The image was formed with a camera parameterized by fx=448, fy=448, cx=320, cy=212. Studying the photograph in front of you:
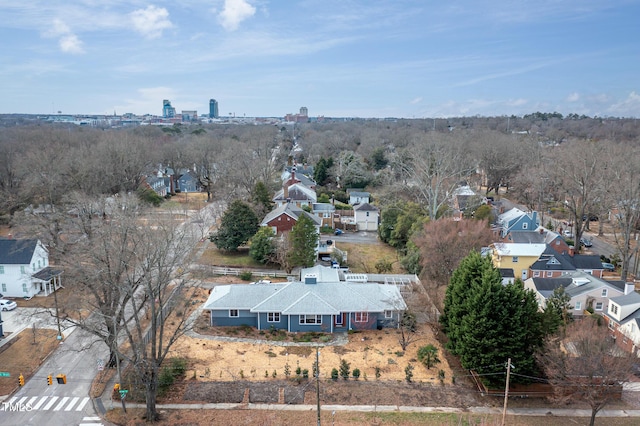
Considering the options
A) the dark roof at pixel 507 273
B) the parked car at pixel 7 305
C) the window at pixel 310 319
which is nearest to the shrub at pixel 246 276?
the window at pixel 310 319

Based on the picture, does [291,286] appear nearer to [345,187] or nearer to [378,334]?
[378,334]

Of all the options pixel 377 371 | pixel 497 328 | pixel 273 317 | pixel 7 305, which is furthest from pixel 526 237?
pixel 7 305

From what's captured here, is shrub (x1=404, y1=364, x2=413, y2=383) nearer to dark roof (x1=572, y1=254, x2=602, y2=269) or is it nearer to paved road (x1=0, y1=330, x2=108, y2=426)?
paved road (x1=0, y1=330, x2=108, y2=426)

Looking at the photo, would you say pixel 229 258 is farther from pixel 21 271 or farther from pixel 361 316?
pixel 361 316

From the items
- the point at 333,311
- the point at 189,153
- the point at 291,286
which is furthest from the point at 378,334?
the point at 189,153

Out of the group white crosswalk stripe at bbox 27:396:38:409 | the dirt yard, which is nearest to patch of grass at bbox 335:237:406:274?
the dirt yard

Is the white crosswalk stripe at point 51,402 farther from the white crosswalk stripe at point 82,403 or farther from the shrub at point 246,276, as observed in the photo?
the shrub at point 246,276
